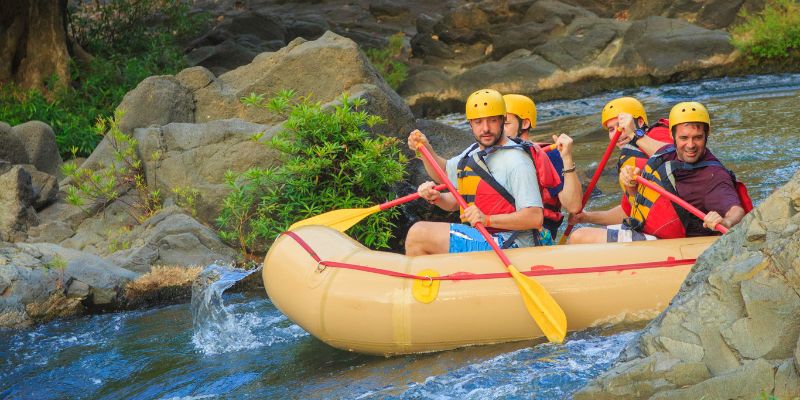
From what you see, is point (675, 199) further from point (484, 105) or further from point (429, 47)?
point (429, 47)

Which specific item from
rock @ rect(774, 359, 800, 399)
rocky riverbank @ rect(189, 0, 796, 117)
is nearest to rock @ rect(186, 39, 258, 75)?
rocky riverbank @ rect(189, 0, 796, 117)

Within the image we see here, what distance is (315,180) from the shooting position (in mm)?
7422

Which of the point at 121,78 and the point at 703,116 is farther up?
the point at 121,78

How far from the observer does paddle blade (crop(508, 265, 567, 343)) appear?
4895mm

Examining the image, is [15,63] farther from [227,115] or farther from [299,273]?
[299,273]

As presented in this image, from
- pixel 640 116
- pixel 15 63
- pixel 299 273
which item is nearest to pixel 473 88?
pixel 15 63

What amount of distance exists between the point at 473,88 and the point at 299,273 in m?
12.4

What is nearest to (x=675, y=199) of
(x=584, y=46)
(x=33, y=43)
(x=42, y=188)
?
(x=42, y=188)

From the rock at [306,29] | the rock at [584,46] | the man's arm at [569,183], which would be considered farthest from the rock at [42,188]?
the rock at [306,29]

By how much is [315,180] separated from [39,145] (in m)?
3.49

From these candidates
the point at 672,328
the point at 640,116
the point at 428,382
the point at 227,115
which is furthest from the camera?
the point at 227,115

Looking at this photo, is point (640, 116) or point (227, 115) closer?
point (640, 116)

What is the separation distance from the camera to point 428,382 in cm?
474

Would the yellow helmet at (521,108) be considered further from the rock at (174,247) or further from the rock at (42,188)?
the rock at (42,188)
